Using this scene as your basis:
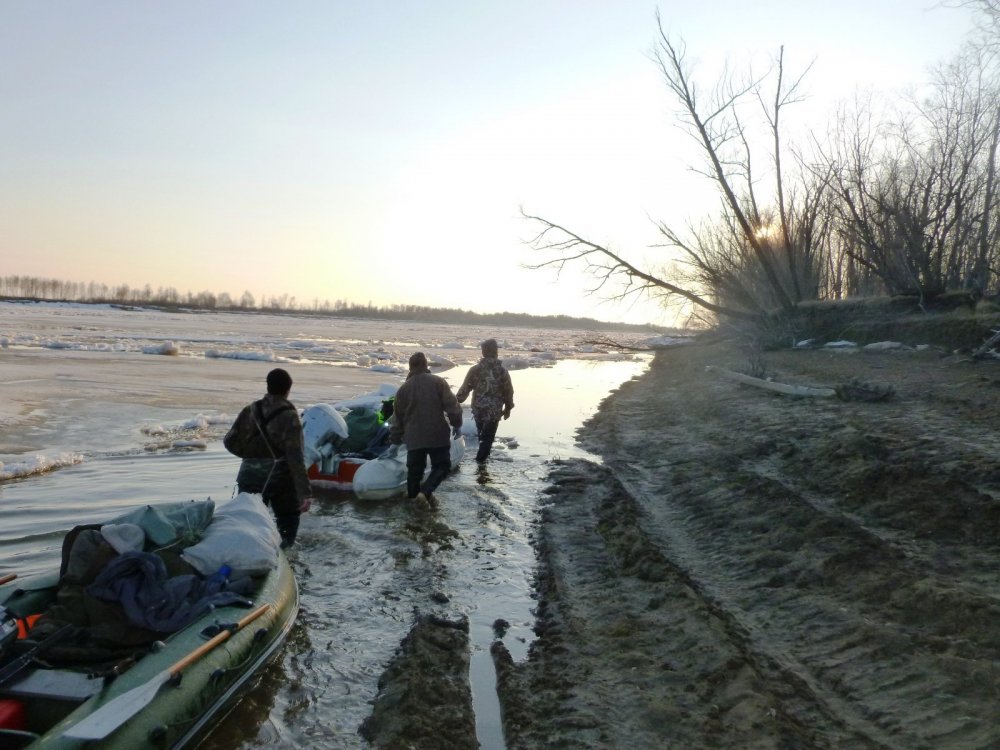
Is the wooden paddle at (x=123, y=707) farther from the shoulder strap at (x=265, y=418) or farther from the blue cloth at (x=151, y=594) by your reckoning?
the shoulder strap at (x=265, y=418)

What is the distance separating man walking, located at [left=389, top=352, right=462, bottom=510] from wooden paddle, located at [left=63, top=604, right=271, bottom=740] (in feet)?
14.7

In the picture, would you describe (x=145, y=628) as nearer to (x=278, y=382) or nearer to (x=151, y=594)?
(x=151, y=594)

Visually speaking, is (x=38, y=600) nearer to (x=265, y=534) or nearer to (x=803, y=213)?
(x=265, y=534)

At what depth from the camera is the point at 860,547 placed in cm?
568

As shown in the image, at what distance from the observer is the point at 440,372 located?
91.1 ft

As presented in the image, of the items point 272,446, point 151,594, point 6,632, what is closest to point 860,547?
point 272,446

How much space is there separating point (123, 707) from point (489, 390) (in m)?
7.65

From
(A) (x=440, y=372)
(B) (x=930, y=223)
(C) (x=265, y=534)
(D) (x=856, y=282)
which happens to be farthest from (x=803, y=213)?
(C) (x=265, y=534)

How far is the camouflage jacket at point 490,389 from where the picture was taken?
34.8 ft

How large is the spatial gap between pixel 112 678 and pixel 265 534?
180 cm

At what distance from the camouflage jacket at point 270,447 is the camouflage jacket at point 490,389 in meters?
4.39

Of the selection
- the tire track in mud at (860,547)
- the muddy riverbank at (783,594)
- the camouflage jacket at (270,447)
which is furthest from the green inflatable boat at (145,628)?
the tire track in mud at (860,547)

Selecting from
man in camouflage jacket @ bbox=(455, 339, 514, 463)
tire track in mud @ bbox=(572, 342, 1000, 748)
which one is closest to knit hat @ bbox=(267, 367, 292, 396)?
tire track in mud @ bbox=(572, 342, 1000, 748)

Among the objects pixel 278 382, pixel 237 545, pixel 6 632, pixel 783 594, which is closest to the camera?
pixel 6 632
